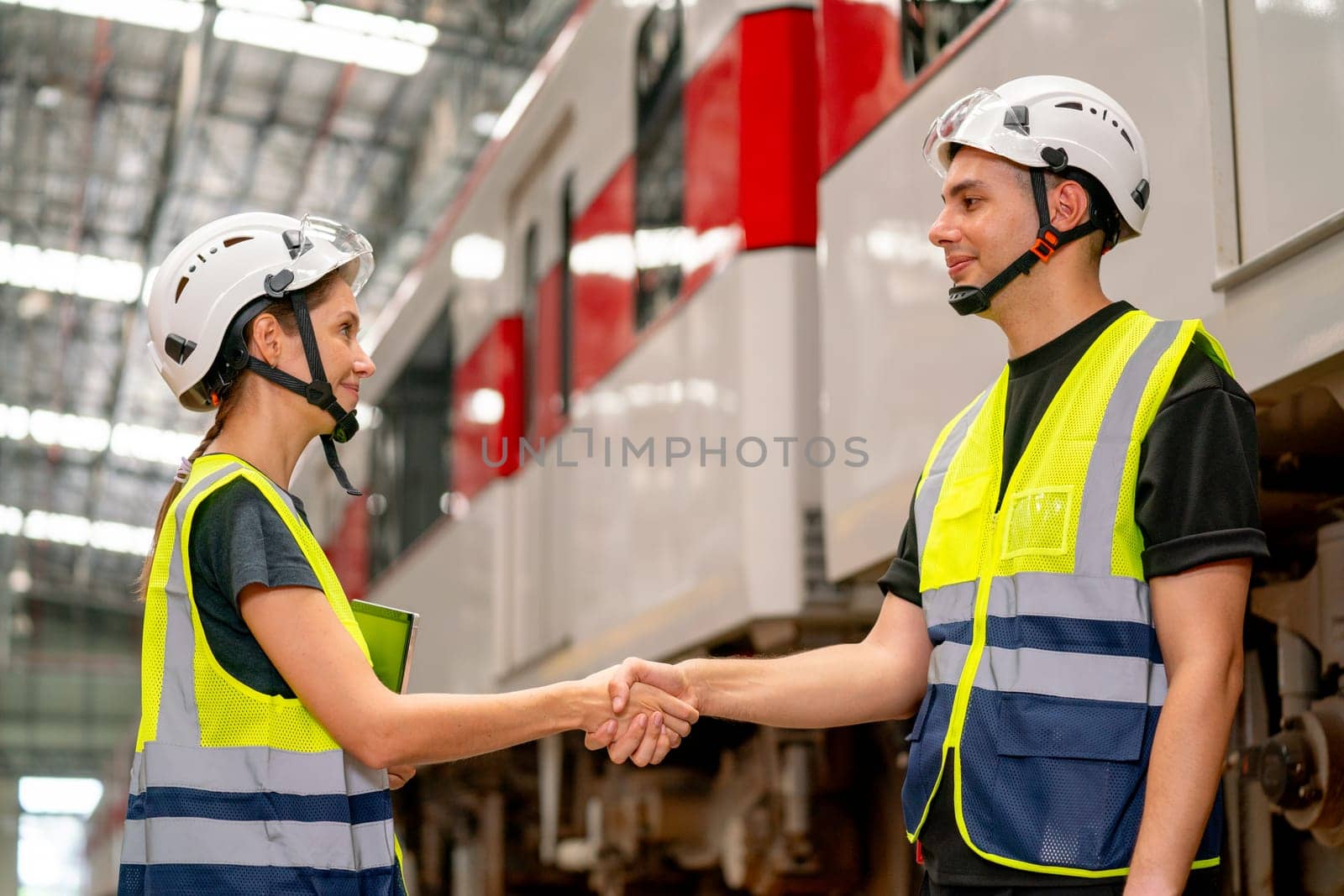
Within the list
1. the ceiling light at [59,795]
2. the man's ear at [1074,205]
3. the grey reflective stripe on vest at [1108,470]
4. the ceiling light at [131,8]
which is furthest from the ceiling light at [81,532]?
the grey reflective stripe on vest at [1108,470]

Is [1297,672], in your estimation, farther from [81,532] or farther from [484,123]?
[81,532]

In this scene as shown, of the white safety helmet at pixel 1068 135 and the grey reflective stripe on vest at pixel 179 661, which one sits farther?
the white safety helmet at pixel 1068 135

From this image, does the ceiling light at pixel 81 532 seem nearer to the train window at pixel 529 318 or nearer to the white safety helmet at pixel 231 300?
the train window at pixel 529 318

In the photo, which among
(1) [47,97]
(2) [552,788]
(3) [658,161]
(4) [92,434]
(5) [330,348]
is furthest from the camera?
(4) [92,434]

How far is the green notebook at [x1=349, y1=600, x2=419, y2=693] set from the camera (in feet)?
8.88

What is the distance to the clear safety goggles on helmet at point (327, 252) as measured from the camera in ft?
8.86

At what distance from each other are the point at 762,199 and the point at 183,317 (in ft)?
7.89

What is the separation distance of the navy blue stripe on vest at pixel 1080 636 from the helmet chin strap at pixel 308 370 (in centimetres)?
107

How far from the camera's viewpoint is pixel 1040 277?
101 inches

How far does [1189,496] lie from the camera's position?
2.17 meters

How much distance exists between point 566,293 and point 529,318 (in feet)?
2.01

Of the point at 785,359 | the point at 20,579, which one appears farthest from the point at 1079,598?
the point at 20,579

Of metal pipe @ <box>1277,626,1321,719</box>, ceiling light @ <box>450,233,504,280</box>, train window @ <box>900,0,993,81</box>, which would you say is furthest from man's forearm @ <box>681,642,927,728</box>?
ceiling light @ <box>450,233,504,280</box>

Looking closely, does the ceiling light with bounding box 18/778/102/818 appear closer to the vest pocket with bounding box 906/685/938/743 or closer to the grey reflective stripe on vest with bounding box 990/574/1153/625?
the vest pocket with bounding box 906/685/938/743
